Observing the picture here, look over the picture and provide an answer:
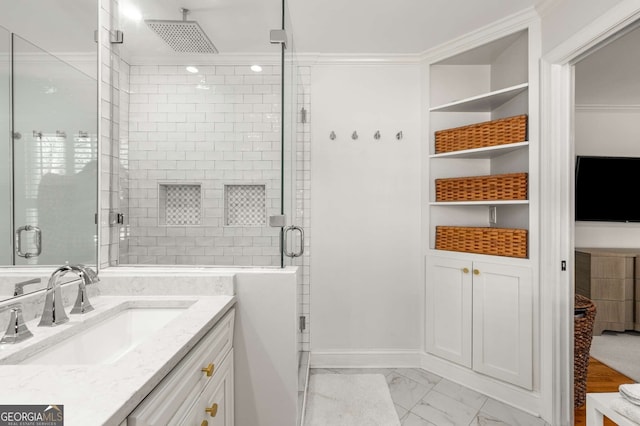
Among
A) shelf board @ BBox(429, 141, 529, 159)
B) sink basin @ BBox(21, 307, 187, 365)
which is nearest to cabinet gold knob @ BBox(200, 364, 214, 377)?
sink basin @ BBox(21, 307, 187, 365)

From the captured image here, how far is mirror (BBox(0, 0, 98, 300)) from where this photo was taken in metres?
1.01

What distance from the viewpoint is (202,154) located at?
1866 mm

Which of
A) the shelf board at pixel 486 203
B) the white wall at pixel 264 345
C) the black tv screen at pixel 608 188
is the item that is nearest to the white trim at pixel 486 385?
the shelf board at pixel 486 203

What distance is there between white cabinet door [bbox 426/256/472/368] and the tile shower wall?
4.70 feet

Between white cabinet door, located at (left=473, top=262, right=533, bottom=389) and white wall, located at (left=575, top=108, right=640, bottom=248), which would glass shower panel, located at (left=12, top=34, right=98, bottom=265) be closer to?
white cabinet door, located at (left=473, top=262, right=533, bottom=389)

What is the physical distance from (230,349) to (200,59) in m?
1.63

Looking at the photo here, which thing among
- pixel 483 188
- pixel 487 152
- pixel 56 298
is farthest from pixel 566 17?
pixel 56 298

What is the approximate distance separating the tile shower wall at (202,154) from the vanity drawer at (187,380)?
49cm

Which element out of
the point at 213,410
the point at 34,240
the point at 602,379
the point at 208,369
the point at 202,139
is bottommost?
the point at 602,379

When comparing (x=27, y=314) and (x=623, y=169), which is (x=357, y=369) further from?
(x=623, y=169)

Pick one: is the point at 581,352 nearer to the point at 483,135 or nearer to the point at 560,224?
the point at 560,224

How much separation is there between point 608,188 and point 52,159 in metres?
4.82

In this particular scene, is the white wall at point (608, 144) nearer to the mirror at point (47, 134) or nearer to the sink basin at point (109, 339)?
the sink basin at point (109, 339)

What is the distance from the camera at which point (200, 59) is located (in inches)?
75.5
